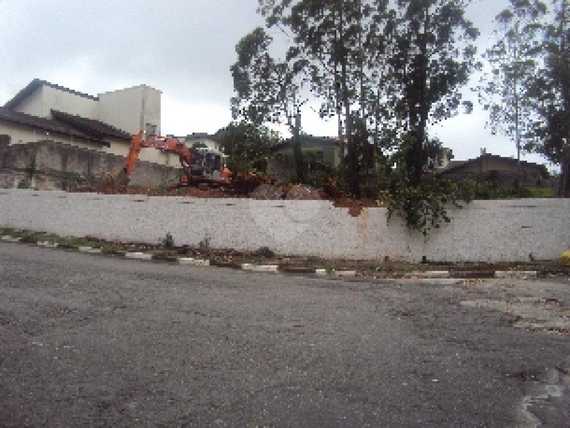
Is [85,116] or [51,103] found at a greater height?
[51,103]

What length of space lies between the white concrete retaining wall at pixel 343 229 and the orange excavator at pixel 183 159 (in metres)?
3.22

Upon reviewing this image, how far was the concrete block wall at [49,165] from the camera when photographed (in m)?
22.9

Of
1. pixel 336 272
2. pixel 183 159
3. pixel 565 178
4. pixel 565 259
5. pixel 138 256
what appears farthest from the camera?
pixel 565 178

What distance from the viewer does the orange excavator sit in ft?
67.8

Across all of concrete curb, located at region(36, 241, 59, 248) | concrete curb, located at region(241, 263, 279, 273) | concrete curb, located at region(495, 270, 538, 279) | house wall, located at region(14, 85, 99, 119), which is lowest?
concrete curb, located at region(241, 263, 279, 273)

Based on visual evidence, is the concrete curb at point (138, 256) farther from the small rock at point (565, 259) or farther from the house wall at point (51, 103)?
the house wall at point (51, 103)

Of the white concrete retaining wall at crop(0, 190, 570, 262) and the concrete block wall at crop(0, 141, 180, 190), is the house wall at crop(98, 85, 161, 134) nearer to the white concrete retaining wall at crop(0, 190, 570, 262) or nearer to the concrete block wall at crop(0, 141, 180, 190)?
the concrete block wall at crop(0, 141, 180, 190)

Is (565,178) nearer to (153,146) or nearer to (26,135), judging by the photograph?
(153,146)

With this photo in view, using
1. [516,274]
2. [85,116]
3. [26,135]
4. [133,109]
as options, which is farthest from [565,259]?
[85,116]

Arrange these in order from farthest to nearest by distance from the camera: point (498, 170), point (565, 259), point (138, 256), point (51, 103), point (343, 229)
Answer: point (498, 170) < point (51, 103) < point (343, 229) < point (138, 256) < point (565, 259)

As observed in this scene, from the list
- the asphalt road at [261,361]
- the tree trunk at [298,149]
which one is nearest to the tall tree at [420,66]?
the tree trunk at [298,149]

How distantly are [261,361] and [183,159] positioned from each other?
18083mm

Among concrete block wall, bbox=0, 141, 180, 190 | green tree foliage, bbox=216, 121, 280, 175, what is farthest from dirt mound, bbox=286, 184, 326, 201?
green tree foliage, bbox=216, 121, 280, 175

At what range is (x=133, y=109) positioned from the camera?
40031mm
